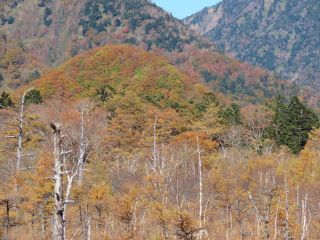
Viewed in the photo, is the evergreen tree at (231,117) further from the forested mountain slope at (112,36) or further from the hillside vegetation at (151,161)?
the forested mountain slope at (112,36)

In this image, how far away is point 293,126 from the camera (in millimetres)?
62688

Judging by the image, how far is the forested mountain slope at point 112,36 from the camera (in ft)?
483

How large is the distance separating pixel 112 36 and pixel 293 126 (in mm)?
108061

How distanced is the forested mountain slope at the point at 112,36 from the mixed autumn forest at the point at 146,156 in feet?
18.3

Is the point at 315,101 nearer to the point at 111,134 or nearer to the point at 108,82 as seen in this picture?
the point at 108,82

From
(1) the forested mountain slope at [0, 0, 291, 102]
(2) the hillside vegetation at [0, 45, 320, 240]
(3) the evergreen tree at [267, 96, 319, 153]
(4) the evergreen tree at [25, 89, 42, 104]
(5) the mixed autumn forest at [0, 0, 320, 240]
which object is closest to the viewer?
(5) the mixed autumn forest at [0, 0, 320, 240]

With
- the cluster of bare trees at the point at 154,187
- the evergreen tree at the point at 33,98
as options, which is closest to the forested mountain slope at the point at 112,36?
the evergreen tree at the point at 33,98

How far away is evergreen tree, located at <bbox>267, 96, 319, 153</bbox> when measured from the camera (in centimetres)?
6200

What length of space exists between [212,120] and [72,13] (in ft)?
408

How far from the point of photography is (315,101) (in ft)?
522

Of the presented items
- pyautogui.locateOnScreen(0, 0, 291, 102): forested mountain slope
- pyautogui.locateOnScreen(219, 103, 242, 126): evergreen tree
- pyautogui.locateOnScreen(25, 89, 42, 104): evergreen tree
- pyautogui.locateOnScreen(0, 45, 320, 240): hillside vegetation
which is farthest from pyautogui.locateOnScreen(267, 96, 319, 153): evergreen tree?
pyautogui.locateOnScreen(0, 0, 291, 102): forested mountain slope

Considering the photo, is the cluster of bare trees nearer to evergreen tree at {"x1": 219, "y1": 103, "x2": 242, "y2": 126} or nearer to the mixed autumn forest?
the mixed autumn forest

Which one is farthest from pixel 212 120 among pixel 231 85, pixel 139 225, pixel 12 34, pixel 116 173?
pixel 12 34

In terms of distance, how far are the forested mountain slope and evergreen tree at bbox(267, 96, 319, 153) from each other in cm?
7440
